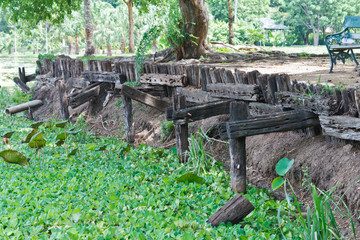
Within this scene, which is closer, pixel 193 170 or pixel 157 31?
pixel 193 170

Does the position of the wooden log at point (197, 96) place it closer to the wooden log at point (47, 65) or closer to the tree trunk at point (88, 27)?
the wooden log at point (47, 65)

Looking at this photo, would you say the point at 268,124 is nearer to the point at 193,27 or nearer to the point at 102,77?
the point at 193,27

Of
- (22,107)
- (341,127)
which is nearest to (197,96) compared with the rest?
(341,127)

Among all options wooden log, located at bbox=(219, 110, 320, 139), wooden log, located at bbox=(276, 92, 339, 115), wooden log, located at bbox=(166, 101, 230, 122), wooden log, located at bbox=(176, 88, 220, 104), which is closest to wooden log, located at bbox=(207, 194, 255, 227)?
wooden log, located at bbox=(219, 110, 320, 139)

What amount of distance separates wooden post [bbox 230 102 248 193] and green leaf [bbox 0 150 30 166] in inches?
151

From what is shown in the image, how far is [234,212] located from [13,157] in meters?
4.37

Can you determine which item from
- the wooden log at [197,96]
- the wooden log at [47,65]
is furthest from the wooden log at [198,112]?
the wooden log at [47,65]

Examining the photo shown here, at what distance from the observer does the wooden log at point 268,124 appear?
5.41m

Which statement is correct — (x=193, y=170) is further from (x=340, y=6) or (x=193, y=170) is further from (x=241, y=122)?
(x=340, y=6)

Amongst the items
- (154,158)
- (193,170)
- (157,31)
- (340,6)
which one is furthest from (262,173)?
(340,6)

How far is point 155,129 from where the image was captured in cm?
947

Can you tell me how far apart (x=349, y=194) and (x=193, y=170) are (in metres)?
2.53

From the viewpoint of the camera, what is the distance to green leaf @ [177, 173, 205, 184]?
620 centimetres

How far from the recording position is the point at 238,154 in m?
A: 5.68
